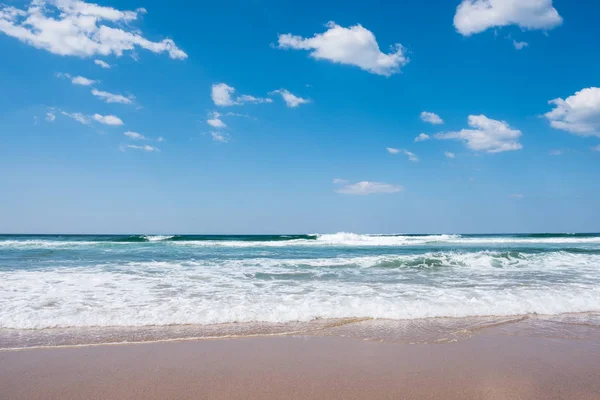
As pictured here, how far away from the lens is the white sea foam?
5.61m

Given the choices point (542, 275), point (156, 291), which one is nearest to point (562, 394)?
point (156, 291)

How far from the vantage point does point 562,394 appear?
3.18 metres

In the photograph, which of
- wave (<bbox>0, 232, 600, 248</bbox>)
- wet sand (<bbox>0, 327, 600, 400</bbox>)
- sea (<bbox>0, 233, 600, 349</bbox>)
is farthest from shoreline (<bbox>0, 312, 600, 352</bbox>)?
wave (<bbox>0, 232, 600, 248</bbox>)

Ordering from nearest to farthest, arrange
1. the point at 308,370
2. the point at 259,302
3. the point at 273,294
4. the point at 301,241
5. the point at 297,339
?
the point at 308,370 → the point at 297,339 → the point at 259,302 → the point at 273,294 → the point at 301,241

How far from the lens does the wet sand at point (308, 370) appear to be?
3.20 m

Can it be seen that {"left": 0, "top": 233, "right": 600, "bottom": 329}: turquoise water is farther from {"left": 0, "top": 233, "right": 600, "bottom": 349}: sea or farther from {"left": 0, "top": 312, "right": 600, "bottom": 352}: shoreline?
{"left": 0, "top": 312, "right": 600, "bottom": 352}: shoreline

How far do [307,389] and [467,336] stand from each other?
262 cm

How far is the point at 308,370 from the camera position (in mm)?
3656

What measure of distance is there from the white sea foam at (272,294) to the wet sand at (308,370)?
3.96 ft

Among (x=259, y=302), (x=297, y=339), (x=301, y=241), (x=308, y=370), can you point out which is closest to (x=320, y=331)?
(x=297, y=339)

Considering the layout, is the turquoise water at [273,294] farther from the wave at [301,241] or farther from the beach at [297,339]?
the wave at [301,241]

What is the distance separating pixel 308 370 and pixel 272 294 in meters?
3.61

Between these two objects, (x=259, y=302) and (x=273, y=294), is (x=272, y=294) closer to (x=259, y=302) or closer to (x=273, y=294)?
(x=273, y=294)

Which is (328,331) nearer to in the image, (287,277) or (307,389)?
(307,389)
